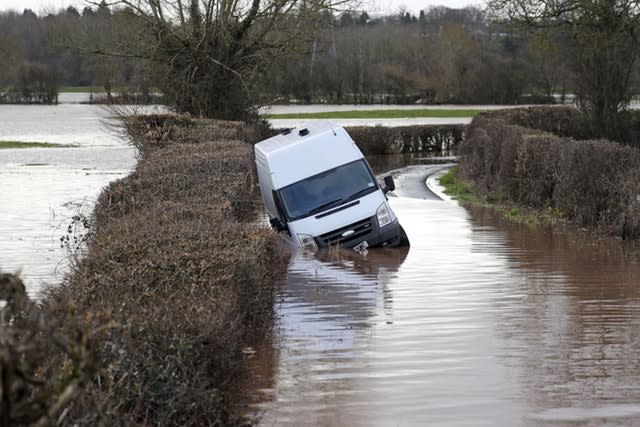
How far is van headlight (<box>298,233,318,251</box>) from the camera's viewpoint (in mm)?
19500

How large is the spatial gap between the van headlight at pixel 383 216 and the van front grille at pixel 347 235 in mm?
200

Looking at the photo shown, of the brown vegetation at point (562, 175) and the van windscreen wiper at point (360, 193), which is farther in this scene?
the brown vegetation at point (562, 175)

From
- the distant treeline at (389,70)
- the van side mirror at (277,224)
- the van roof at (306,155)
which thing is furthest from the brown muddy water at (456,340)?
the distant treeline at (389,70)

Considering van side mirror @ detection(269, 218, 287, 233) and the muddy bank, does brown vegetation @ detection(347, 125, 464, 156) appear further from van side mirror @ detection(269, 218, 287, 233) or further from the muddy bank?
the muddy bank

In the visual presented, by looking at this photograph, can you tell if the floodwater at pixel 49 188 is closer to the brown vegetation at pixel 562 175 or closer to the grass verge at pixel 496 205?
the grass verge at pixel 496 205

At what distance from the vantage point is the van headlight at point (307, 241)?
1950 centimetres

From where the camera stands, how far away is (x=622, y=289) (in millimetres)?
15391

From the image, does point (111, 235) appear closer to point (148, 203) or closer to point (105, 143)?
point (148, 203)

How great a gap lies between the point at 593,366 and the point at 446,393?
1838mm

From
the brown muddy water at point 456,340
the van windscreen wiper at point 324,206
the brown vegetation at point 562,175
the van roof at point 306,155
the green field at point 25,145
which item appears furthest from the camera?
the green field at point 25,145

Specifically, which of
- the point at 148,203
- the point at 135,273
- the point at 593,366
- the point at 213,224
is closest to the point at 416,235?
the point at 148,203

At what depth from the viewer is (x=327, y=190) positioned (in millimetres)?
20156

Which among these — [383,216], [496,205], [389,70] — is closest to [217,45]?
[496,205]

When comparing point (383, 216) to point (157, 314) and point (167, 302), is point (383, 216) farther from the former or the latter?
point (157, 314)
